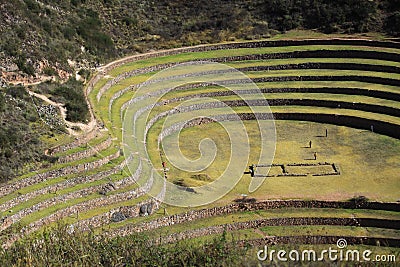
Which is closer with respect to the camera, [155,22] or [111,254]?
[111,254]

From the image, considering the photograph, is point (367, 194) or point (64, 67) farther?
point (64, 67)

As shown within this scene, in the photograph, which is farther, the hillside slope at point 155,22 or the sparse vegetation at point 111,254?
the hillside slope at point 155,22

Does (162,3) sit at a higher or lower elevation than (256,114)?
higher

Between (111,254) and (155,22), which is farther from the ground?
(155,22)

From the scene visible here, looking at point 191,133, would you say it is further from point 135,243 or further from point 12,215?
point 135,243

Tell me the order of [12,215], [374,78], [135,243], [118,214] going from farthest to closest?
[374,78]
[118,214]
[12,215]
[135,243]

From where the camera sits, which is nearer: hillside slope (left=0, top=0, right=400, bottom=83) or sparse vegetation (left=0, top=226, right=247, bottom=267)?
sparse vegetation (left=0, top=226, right=247, bottom=267)

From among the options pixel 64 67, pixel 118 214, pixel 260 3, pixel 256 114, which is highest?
pixel 260 3

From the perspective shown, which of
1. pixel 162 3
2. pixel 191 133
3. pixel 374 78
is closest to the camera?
pixel 191 133

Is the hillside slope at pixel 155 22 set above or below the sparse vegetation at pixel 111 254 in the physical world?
above

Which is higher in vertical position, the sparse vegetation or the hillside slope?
the hillside slope

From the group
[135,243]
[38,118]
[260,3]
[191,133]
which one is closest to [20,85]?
[38,118]
